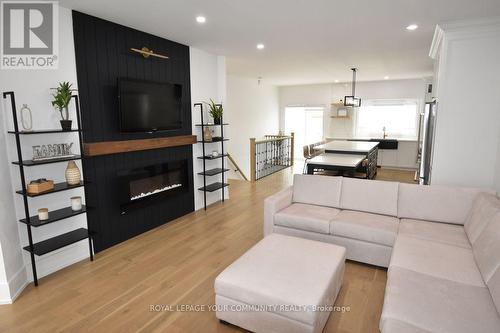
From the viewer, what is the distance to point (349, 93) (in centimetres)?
980

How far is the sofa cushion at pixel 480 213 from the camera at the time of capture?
250 centimetres

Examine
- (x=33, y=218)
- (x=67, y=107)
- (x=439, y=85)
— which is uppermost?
(x=439, y=85)

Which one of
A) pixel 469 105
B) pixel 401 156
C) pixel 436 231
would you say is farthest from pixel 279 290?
pixel 401 156

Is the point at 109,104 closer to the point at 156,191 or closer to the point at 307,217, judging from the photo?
the point at 156,191

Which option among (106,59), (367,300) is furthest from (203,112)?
(367,300)

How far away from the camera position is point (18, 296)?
2.66 meters

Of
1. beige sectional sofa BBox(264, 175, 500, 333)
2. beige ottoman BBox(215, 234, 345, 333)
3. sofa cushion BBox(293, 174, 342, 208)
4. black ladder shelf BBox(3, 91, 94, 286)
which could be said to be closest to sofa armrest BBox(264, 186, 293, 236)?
beige sectional sofa BBox(264, 175, 500, 333)

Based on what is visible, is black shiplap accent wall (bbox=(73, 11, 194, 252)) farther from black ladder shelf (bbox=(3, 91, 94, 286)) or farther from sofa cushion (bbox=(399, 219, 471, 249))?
sofa cushion (bbox=(399, 219, 471, 249))

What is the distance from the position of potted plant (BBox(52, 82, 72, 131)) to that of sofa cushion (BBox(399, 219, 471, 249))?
138 inches

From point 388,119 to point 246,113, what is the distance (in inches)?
178

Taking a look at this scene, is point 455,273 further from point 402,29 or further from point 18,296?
point 18,296

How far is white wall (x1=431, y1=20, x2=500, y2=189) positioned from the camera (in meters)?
3.46

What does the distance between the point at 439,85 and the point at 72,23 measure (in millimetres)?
4393

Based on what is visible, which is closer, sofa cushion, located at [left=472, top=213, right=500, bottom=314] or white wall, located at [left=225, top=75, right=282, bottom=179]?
sofa cushion, located at [left=472, top=213, right=500, bottom=314]
